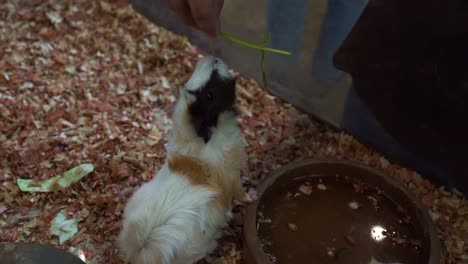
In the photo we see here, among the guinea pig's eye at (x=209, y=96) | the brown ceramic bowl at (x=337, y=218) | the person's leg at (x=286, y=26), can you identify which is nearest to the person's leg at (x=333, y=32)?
the person's leg at (x=286, y=26)

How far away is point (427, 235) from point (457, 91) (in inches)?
27.2

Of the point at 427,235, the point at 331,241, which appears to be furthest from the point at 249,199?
the point at 427,235

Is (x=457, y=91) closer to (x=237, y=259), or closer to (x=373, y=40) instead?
(x=373, y=40)

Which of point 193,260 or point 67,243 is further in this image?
point 67,243

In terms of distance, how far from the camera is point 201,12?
5.26ft

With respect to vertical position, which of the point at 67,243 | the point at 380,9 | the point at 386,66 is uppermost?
the point at 380,9

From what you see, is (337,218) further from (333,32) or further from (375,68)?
(333,32)

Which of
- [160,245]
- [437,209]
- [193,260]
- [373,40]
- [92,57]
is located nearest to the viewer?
[160,245]

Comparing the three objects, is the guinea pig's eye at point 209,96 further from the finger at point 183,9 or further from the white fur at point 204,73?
the finger at point 183,9

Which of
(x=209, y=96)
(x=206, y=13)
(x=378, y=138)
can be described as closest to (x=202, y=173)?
(x=209, y=96)

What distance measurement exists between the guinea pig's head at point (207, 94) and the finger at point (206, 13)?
0.18 metres

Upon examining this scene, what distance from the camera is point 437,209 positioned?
2.35 meters

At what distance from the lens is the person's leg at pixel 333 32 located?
2188 millimetres

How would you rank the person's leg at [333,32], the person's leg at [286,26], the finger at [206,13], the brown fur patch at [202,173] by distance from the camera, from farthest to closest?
the person's leg at [286,26] → the person's leg at [333,32] → the brown fur patch at [202,173] → the finger at [206,13]
